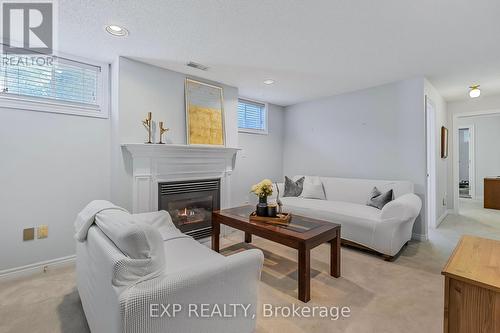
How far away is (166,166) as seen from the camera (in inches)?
120

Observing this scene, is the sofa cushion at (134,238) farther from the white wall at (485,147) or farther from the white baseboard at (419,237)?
the white wall at (485,147)

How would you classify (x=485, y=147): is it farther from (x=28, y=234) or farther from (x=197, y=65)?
(x=28, y=234)

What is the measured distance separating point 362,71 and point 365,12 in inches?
55.3

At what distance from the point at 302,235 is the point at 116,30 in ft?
8.20

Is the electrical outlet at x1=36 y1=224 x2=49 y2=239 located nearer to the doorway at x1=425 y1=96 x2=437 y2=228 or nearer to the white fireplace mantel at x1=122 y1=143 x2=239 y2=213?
the white fireplace mantel at x1=122 y1=143 x2=239 y2=213

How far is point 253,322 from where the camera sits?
156 cm

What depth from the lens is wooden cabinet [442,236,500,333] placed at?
100 cm

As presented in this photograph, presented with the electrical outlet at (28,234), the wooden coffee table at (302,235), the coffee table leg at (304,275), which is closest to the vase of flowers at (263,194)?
the wooden coffee table at (302,235)

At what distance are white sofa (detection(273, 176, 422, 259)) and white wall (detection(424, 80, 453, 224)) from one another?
148 centimetres

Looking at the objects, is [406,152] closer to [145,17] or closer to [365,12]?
[365,12]

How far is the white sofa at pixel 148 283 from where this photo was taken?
1.08 m

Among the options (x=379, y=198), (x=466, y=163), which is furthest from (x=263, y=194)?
(x=466, y=163)

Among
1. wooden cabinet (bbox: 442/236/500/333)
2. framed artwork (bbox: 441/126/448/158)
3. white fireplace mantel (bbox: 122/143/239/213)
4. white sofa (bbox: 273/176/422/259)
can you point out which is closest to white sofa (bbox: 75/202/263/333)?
wooden cabinet (bbox: 442/236/500/333)

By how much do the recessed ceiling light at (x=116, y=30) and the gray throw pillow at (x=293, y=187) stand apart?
3.18 m
